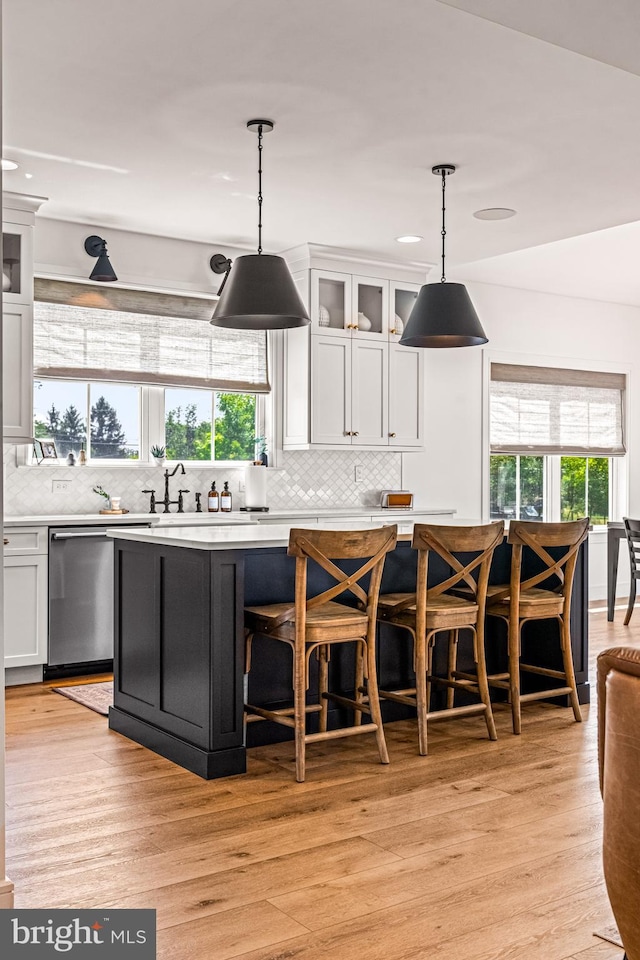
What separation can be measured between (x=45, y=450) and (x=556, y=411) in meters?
4.80

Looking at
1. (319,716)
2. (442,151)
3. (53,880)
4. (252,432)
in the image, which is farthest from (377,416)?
(53,880)

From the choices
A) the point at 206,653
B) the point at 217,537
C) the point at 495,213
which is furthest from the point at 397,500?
the point at 206,653

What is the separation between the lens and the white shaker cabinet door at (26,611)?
5.29m

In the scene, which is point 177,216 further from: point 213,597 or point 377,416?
point 213,597

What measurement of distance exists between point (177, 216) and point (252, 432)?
1.76 m

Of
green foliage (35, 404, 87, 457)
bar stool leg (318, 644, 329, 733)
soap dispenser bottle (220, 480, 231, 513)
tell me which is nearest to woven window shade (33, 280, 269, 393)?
green foliage (35, 404, 87, 457)

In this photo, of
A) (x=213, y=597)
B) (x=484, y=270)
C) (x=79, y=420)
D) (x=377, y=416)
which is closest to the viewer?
(x=213, y=597)

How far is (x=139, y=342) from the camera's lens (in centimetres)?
618

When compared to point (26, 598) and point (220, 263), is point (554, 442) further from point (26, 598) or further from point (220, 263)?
point (26, 598)

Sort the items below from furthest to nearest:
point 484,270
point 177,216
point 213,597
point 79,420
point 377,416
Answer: point 484,270 < point 377,416 < point 79,420 < point 177,216 < point 213,597

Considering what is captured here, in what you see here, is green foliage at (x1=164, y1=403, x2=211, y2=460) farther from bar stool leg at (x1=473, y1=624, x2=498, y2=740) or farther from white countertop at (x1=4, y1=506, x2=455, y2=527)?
bar stool leg at (x1=473, y1=624, x2=498, y2=740)

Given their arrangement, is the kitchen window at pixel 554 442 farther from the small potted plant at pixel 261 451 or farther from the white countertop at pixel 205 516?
the small potted plant at pixel 261 451

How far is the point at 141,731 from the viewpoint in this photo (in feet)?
13.5

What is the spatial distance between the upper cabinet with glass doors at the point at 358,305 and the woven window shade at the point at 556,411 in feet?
5.06
